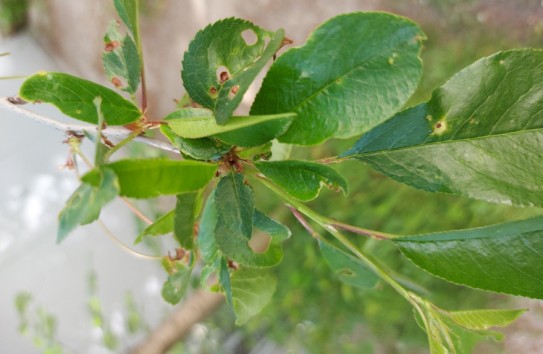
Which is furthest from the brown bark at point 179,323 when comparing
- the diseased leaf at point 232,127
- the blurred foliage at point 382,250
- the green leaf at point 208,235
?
the diseased leaf at point 232,127

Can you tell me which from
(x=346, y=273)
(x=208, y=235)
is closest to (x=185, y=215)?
(x=208, y=235)

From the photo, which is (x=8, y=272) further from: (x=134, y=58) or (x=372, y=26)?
(x=372, y=26)

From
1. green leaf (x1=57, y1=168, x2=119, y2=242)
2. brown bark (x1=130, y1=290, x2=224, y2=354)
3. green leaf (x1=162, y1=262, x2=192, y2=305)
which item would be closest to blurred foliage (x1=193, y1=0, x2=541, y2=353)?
brown bark (x1=130, y1=290, x2=224, y2=354)

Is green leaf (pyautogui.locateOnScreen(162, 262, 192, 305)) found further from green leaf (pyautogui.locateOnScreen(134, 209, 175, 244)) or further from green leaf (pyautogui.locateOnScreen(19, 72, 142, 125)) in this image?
green leaf (pyautogui.locateOnScreen(19, 72, 142, 125))

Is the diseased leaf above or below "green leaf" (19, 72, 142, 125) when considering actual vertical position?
below

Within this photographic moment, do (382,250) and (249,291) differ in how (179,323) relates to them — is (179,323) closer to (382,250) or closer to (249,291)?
(382,250)

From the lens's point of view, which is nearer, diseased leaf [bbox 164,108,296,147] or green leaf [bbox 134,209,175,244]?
diseased leaf [bbox 164,108,296,147]

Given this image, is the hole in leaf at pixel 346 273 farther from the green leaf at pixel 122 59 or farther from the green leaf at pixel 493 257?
the green leaf at pixel 122 59

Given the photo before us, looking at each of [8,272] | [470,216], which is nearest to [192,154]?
[470,216]
